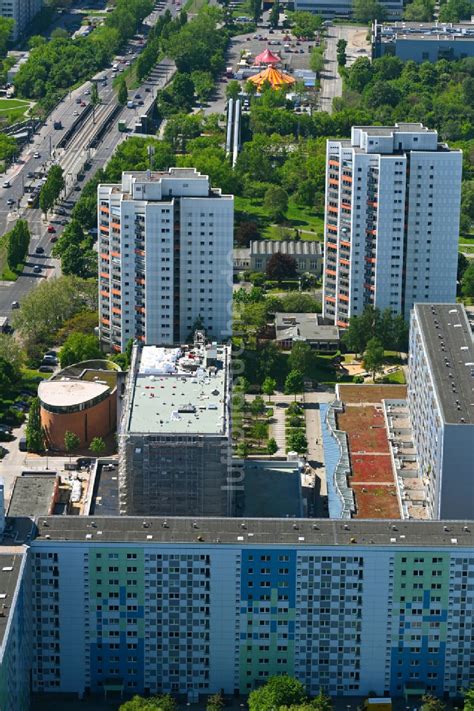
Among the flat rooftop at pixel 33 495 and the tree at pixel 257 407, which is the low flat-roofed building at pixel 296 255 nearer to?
the tree at pixel 257 407

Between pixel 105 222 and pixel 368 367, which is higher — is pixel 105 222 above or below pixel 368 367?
above

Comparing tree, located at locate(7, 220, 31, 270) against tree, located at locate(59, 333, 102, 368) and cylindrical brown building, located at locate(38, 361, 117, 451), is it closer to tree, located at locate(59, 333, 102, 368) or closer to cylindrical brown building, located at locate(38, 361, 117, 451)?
tree, located at locate(59, 333, 102, 368)

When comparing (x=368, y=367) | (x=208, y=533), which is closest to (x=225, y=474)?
(x=208, y=533)

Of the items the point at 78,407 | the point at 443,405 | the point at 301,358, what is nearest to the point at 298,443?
the point at 301,358

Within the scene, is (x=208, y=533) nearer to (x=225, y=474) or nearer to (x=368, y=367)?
(x=225, y=474)

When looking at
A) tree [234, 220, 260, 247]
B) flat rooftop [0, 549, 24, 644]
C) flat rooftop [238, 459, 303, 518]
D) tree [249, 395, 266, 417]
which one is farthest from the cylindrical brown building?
tree [234, 220, 260, 247]

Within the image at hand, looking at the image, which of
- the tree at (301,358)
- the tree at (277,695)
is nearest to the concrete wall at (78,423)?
the tree at (301,358)
